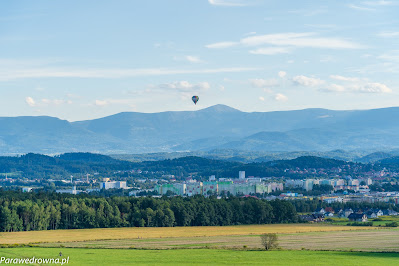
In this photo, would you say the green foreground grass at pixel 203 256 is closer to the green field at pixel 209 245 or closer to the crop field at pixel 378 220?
the green field at pixel 209 245

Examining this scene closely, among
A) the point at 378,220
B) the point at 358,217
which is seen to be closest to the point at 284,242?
the point at 378,220

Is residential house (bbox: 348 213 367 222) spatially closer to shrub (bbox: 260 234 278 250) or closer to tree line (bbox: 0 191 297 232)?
tree line (bbox: 0 191 297 232)

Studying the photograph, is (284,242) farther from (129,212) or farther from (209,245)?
(129,212)

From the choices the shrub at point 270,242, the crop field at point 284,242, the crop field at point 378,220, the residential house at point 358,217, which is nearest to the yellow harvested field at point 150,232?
the crop field at point 284,242

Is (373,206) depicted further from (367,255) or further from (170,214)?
(367,255)

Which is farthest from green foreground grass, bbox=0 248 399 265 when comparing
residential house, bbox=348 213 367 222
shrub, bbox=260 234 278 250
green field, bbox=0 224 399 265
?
residential house, bbox=348 213 367 222

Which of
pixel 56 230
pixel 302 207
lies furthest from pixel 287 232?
pixel 302 207

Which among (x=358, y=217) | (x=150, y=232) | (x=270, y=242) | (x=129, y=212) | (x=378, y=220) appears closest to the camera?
(x=270, y=242)
